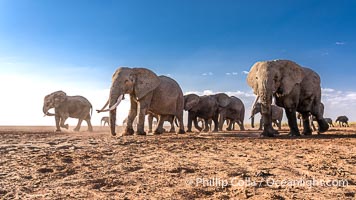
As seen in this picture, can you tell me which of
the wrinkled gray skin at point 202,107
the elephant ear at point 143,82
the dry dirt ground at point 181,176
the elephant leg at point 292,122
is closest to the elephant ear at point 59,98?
the wrinkled gray skin at point 202,107

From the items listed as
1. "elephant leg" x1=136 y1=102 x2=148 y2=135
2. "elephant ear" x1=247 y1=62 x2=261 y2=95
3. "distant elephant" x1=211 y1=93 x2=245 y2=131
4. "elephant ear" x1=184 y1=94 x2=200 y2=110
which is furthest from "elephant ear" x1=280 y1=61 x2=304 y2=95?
"distant elephant" x1=211 y1=93 x2=245 y2=131

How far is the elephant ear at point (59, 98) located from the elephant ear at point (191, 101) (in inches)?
361

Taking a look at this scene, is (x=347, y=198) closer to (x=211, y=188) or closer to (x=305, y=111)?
(x=211, y=188)

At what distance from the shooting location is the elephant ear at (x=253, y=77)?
13.6 m

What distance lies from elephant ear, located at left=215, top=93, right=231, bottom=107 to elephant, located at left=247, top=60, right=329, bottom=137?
8846 mm

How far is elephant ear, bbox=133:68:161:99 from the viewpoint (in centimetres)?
1398

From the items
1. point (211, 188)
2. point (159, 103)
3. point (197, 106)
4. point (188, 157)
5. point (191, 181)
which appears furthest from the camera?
point (197, 106)

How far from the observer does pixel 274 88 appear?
12445 mm

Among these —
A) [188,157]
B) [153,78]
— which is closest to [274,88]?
[153,78]

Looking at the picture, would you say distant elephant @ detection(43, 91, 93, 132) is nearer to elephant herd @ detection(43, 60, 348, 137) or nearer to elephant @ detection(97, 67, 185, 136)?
elephant herd @ detection(43, 60, 348, 137)

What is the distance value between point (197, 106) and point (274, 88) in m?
10.7

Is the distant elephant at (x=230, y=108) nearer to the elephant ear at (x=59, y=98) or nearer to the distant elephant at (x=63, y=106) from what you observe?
the distant elephant at (x=63, y=106)

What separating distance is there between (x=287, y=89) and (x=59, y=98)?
668 inches

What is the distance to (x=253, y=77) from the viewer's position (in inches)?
540
